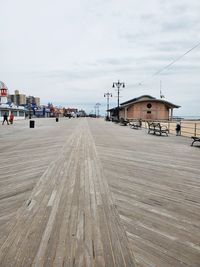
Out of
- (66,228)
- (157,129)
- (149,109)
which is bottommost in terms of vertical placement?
(66,228)

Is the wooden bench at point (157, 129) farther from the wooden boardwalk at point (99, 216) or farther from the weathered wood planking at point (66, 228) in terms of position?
the weathered wood planking at point (66, 228)

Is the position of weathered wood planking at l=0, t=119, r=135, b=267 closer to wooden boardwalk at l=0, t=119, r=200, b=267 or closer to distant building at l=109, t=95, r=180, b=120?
wooden boardwalk at l=0, t=119, r=200, b=267

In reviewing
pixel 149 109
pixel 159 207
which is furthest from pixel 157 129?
pixel 149 109

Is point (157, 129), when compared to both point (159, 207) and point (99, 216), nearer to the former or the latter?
point (159, 207)

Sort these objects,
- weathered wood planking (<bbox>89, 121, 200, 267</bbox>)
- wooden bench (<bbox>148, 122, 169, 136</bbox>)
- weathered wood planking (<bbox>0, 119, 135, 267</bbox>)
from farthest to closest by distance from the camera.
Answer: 1. wooden bench (<bbox>148, 122, 169, 136</bbox>)
2. weathered wood planking (<bbox>89, 121, 200, 267</bbox>)
3. weathered wood planking (<bbox>0, 119, 135, 267</bbox>)

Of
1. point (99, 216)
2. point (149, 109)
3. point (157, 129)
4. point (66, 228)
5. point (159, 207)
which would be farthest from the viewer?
point (149, 109)

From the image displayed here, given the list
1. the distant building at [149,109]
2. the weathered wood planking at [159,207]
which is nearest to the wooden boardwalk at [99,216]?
the weathered wood planking at [159,207]

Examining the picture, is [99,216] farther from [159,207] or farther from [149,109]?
[149,109]

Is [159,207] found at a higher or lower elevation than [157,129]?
lower

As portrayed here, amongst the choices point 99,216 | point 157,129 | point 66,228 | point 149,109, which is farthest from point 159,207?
point 149,109

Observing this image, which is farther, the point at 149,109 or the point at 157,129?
the point at 149,109

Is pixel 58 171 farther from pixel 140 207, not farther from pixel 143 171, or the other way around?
pixel 140 207

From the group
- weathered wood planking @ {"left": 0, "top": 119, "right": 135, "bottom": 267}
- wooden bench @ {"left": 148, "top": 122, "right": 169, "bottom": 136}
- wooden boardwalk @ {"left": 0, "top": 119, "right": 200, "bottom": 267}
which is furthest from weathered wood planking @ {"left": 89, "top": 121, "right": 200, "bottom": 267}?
wooden bench @ {"left": 148, "top": 122, "right": 169, "bottom": 136}

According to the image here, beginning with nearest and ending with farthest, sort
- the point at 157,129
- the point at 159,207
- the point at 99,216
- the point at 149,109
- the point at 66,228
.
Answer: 1. the point at 66,228
2. the point at 99,216
3. the point at 159,207
4. the point at 157,129
5. the point at 149,109
